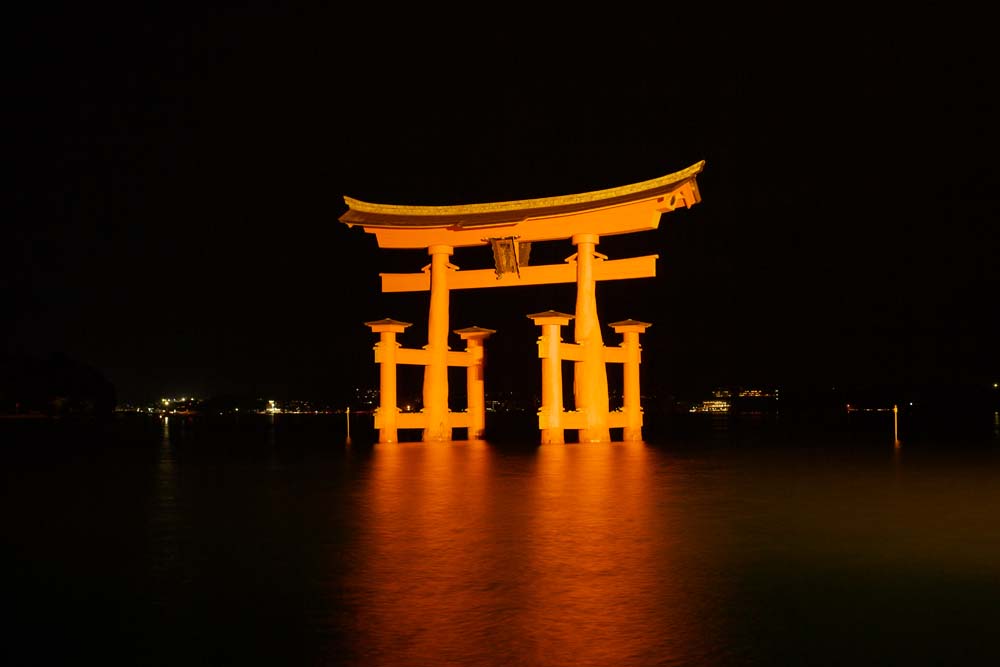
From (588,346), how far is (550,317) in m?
1.75

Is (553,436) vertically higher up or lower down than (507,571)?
higher up

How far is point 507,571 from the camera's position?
7418 millimetres

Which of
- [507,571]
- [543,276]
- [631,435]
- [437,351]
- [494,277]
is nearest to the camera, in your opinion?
[507,571]

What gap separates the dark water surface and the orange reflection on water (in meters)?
0.03

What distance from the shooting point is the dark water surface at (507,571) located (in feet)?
17.0

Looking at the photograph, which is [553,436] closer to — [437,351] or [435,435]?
[435,435]

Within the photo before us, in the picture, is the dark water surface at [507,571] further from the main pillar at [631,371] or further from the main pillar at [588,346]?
the main pillar at [631,371]

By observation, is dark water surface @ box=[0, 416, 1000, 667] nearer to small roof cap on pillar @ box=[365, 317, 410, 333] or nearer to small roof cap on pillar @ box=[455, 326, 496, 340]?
small roof cap on pillar @ box=[365, 317, 410, 333]

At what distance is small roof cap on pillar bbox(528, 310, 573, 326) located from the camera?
24.8 metres

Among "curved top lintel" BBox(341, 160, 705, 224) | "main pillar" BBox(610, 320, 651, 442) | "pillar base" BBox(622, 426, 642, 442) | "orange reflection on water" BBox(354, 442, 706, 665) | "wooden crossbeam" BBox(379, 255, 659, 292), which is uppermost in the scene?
"curved top lintel" BBox(341, 160, 705, 224)

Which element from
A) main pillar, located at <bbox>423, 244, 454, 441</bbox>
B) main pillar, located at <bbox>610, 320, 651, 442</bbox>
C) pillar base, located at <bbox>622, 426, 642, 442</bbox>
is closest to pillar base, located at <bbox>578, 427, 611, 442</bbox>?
main pillar, located at <bbox>610, 320, 651, 442</bbox>

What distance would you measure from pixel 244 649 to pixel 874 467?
16218 mm

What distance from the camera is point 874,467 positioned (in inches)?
736

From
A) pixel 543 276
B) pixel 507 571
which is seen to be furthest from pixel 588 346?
pixel 507 571
